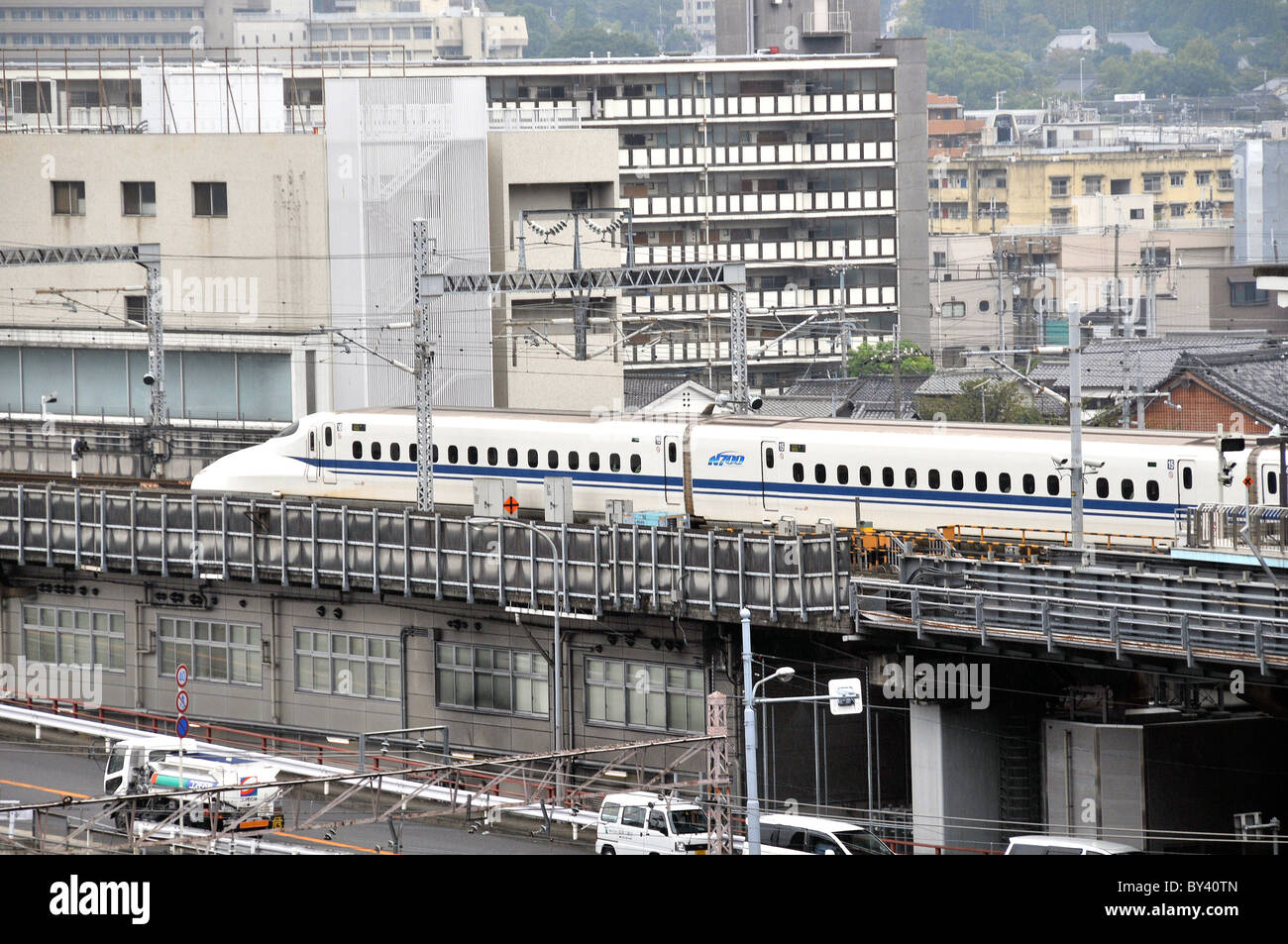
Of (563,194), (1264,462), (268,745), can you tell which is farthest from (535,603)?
(563,194)

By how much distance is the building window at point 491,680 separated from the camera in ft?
153

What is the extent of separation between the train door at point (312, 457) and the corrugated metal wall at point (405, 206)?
21483 mm

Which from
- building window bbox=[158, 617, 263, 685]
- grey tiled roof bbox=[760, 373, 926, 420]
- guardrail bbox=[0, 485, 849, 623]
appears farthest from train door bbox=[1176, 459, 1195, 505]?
grey tiled roof bbox=[760, 373, 926, 420]

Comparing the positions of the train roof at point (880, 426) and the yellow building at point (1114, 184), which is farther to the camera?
the yellow building at point (1114, 184)

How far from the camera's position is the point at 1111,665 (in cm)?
3525

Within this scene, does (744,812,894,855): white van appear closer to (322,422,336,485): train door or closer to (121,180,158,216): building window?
(322,422,336,485): train door

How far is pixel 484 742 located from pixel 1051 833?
14796 mm

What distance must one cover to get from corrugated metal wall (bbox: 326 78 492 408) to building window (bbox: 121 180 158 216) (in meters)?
8.45

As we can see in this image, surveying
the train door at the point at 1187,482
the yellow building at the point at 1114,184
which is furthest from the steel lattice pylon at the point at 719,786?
the yellow building at the point at 1114,184

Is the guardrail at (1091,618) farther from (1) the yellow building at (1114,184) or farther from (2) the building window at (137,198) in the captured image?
(1) the yellow building at (1114,184)

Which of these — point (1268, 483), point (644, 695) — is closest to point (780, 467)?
point (644, 695)

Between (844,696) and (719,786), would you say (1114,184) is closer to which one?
(719,786)

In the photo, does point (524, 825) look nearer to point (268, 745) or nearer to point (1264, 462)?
point (268, 745)

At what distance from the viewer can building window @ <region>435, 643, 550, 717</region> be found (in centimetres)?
4650
